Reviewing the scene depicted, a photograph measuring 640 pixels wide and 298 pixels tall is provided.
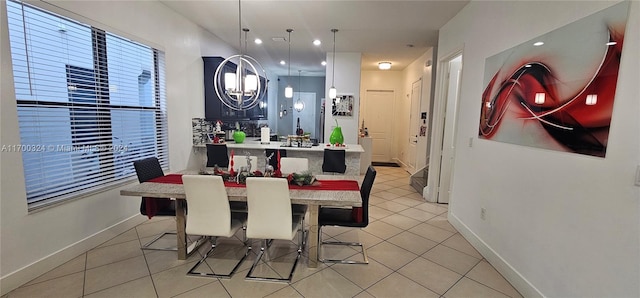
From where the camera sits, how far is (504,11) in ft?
8.46

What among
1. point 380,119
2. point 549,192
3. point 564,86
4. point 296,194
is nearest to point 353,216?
point 296,194

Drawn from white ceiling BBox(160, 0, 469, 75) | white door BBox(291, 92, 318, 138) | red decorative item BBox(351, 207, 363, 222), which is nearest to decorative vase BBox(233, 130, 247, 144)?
white ceiling BBox(160, 0, 469, 75)

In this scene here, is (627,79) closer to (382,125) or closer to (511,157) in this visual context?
(511,157)

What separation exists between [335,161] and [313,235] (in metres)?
1.73

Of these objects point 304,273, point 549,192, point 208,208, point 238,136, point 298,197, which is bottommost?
point 304,273

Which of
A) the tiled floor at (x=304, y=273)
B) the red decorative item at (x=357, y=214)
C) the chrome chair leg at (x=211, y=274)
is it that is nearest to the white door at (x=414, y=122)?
the tiled floor at (x=304, y=273)

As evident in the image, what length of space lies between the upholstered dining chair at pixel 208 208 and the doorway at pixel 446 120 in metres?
3.36

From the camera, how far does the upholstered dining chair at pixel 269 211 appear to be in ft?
7.01

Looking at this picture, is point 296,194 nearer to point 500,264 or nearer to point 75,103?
point 500,264

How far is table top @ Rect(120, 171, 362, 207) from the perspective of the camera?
221 cm

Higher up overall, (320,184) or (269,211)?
(320,184)

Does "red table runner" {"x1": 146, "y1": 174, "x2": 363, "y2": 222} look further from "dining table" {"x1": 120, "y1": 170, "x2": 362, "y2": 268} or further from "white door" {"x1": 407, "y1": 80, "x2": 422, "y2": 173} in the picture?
"white door" {"x1": 407, "y1": 80, "x2": 422, "y2": 173}

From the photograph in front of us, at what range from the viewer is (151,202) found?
8.58 ft

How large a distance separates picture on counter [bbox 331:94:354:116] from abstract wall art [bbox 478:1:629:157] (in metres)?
3.53
